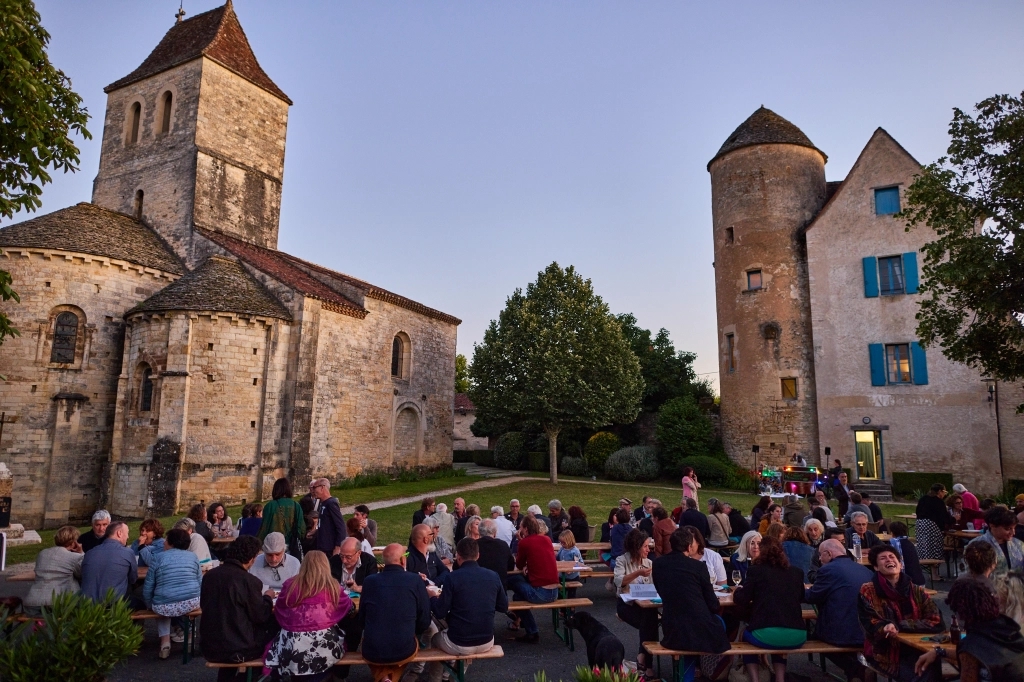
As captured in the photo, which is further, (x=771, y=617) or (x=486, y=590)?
(x=486, y=590)

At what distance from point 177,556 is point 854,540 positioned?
27.4 feet

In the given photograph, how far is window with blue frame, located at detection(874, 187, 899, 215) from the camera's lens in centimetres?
2314

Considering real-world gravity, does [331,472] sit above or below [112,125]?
below

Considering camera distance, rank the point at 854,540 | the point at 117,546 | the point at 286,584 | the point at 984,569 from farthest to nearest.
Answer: the point at 854,540 < the point at 117,546 < the point at 286,584 < the point at 984,569

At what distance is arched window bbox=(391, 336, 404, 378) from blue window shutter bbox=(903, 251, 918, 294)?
20.0 meters

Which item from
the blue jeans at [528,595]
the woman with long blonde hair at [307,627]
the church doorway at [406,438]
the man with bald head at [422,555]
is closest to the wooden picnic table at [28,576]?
the woman with long blonde hair at [307,627]

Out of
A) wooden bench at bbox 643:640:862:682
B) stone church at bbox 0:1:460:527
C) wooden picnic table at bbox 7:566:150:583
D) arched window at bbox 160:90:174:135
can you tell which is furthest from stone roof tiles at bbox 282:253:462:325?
wooden bench at bbox 643:640:862:682

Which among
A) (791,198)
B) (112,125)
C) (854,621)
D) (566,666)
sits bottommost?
(566,666)

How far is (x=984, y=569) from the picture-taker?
4.72 meters

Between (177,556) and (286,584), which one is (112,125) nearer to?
(177,556)

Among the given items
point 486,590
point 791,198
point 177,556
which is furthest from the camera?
point 791,198

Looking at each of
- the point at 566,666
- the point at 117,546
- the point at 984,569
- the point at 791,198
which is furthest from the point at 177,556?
the point at 791,198

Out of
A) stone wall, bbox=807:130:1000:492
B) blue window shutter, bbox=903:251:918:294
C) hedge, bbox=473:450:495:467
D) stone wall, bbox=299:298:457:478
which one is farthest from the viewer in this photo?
hedge, bbox=473:450:495:467

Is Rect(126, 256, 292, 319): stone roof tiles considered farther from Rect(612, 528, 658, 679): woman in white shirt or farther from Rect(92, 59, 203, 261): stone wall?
Rect(612, 528, 658, 679): woman in white shirt
